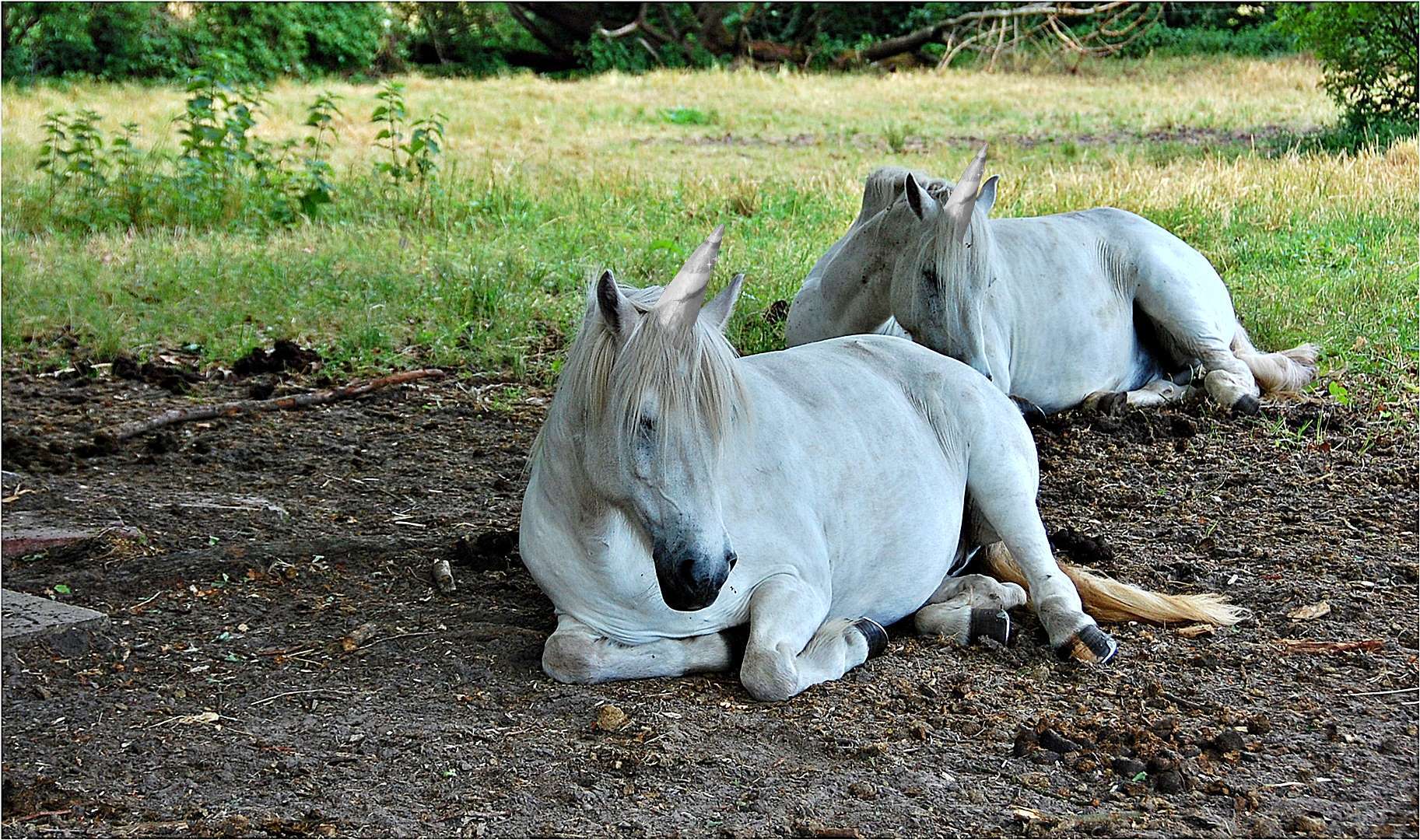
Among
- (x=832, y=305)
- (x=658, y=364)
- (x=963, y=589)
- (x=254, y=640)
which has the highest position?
(x=658, y=364)

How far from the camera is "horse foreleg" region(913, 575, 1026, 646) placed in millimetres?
3689

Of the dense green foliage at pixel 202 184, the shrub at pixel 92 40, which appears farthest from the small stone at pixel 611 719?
the shrub at pixel 92 40

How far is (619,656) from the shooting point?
3422 millimetres

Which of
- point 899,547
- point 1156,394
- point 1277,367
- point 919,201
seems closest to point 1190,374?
point 1156,394

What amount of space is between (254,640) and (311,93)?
16902 mm

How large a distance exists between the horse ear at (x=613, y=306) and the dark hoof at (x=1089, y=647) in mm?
1558

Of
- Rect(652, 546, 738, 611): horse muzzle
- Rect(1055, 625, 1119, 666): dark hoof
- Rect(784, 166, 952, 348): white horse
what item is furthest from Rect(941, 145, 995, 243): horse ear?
Rect(652, 546, 738, 611): horse muzzle

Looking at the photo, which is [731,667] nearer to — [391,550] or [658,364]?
[658,364]

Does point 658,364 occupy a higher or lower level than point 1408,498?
higher

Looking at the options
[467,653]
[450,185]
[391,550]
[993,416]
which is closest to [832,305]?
[993,416]

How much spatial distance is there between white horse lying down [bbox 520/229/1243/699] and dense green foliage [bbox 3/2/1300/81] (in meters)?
18.5

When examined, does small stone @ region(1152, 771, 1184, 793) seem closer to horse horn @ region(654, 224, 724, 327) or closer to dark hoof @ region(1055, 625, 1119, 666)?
dark hoof @ region(1055, 625, 1119, 666)

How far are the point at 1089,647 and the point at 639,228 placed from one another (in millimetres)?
6302

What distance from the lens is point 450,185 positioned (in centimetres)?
1048
